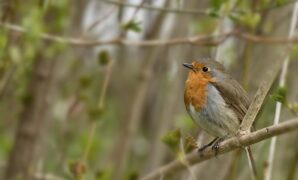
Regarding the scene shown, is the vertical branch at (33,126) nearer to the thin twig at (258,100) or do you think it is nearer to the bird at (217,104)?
the bird at (217,104)

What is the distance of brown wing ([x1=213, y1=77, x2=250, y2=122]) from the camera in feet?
12.4

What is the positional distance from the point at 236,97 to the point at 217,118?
0.14 meters

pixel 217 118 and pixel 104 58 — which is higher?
pixel 104 58

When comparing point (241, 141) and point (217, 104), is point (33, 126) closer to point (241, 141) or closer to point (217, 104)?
point (217, 104)

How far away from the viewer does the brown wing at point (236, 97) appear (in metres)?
3.79

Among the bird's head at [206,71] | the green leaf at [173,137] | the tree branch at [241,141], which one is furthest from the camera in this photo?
the bird's head at [206,71]

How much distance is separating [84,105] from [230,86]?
50.2 inches

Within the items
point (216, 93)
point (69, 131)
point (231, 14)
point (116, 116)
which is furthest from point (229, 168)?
point (116, 116)

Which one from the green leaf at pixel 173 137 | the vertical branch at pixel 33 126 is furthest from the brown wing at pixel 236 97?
the vertical branch at pixel 33 126

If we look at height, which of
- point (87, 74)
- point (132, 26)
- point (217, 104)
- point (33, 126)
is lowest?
point (33, 126)

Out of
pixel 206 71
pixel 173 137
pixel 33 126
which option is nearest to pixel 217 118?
pixel 206 71

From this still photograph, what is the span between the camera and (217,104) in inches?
152

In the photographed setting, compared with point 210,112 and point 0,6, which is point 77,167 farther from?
point 0,6

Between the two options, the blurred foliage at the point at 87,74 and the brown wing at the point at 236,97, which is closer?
the brown wing at the point at 236,97
